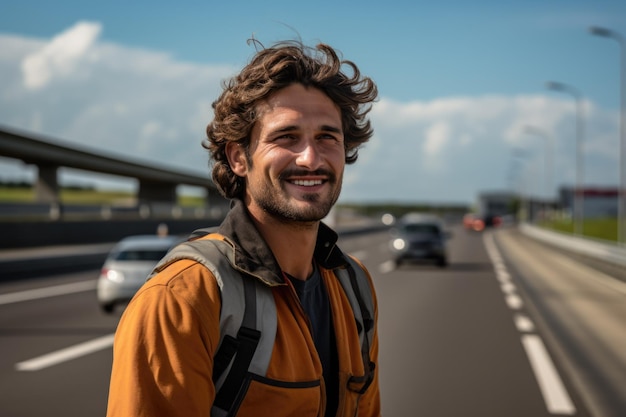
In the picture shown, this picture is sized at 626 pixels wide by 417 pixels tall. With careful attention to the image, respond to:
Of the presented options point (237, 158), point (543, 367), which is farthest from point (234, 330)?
point (543, 367)

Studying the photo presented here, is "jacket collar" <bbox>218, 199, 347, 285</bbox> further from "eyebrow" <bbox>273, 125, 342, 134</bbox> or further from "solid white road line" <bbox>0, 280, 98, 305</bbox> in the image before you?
"solid white road line" <bbox>0, 280, 98, 305</bbox>

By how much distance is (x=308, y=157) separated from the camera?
89.0 inches

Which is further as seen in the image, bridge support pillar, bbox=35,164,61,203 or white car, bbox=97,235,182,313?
bridge support pillar, bbox=35,164,61,203

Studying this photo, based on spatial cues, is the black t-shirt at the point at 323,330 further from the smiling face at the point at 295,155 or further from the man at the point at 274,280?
the smiling face at the point at 295,155

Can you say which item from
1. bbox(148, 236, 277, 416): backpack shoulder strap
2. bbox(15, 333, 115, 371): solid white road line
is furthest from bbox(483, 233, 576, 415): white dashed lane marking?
bbox(15, 333, 115, 371): solid white road line

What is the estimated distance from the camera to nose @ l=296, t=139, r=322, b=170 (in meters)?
2.26

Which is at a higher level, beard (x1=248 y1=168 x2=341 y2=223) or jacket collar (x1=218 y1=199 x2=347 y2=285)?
beard (x1=248 y1=168 x2=341 y2=223)

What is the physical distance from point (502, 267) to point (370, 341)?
1020 inches

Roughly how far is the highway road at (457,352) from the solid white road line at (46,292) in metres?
0.06

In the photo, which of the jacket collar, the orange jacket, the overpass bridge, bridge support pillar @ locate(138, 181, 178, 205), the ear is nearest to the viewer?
the orange jacket

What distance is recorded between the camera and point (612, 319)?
23.0 ft

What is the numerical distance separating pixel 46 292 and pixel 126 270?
567cm

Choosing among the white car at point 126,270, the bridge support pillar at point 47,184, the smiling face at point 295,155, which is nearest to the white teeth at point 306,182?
the smiling face at point 295,155

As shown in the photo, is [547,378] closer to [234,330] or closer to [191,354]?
[234,330]
